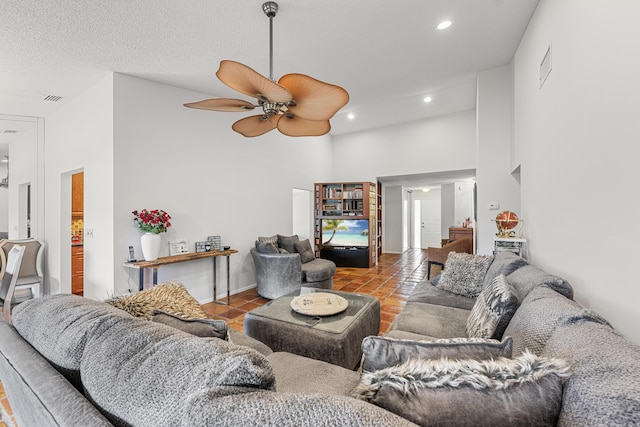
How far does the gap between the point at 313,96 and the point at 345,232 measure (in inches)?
186

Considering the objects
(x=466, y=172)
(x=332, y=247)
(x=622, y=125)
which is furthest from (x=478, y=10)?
(x=332, y=247)

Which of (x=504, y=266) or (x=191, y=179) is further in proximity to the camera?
(x=191, y=179)

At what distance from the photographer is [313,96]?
1936 mm

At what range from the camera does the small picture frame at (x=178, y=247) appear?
3648mm

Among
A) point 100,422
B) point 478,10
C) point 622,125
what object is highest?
point 478,10

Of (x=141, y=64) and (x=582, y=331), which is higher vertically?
(x=141, y=64)

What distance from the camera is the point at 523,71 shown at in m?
3.00

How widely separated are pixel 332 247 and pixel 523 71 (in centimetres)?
463

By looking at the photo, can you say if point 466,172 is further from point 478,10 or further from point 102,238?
point 102,238

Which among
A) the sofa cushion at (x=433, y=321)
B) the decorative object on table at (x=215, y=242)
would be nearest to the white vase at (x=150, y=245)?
the decorative object on table at (x=215, y=242)

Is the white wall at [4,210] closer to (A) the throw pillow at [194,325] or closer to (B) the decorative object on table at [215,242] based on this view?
(B) the decorative object on table at [215,242]

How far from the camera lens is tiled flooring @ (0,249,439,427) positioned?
3.44 meters

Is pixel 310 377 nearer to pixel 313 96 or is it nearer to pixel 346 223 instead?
pixel 313 96

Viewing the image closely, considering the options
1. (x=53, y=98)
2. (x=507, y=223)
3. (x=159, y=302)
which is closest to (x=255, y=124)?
(x=159, y=302)
